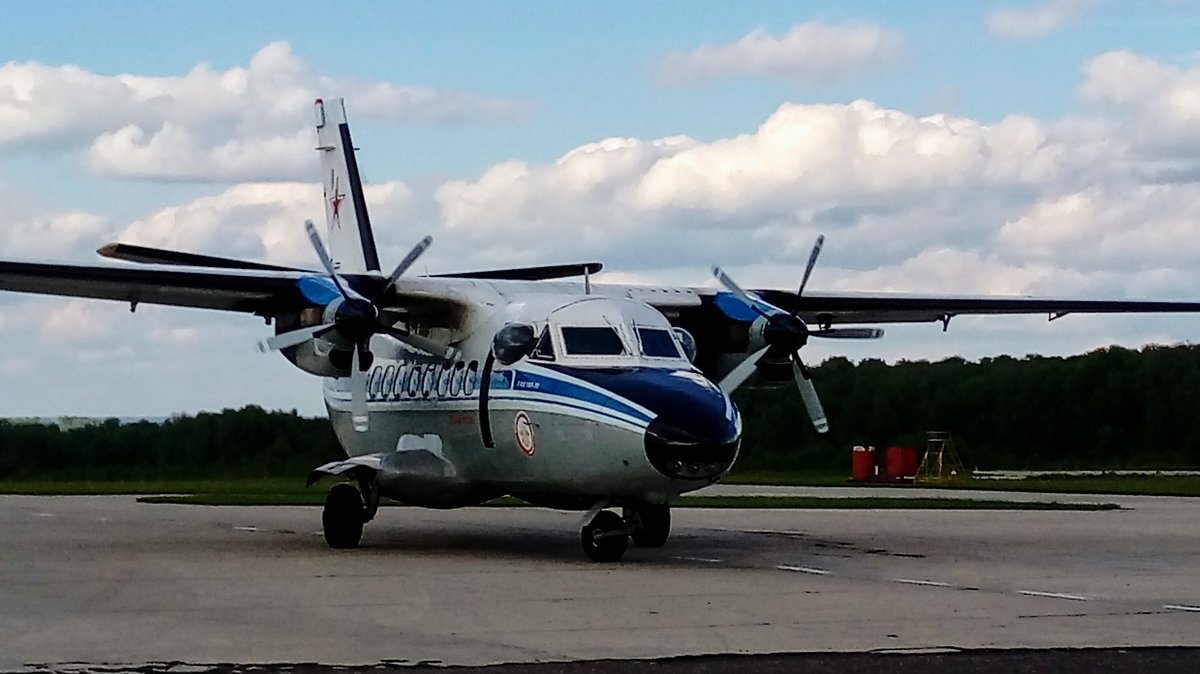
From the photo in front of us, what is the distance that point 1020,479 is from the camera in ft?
141

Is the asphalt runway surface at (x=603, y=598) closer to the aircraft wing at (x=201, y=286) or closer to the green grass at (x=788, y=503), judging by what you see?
the aircraft wing at (x=201, y=286)

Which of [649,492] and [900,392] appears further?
[900,392]

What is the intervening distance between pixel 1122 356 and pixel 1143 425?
3422 mm

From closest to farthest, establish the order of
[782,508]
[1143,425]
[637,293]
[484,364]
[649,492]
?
1. [649,492]
2. [484,364]
3. [637,293]
4. [782,508]
5. [1143,425]

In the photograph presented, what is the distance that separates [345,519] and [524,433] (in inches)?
124

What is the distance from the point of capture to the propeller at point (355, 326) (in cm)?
1852

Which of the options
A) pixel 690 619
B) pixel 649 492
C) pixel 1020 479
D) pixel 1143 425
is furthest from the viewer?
pixel 1143 425

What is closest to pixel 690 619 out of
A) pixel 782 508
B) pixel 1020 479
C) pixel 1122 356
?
pixel 782 508

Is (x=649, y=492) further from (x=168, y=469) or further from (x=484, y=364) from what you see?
(x=168, y=469)

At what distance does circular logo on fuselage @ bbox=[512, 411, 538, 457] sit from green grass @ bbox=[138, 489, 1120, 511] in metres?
11.6

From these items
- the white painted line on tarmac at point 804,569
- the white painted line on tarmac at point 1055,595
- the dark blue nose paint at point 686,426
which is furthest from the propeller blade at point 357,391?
the white painted line on tarmac at point 1055,595

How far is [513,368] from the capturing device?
18.2m

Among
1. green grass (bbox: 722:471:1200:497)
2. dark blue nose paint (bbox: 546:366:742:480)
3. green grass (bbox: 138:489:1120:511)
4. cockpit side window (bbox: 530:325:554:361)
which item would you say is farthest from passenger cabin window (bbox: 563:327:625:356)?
green grass (bbox: 722:471:1200:497)

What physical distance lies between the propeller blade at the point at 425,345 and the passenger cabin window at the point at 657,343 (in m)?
2.81
